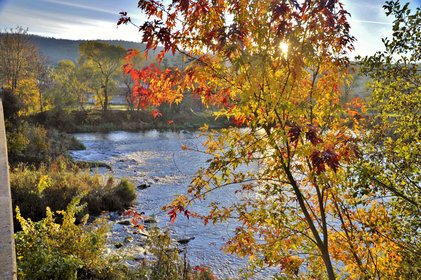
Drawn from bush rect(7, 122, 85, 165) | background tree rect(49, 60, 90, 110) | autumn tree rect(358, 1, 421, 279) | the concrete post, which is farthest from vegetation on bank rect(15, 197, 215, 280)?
background tree rect(49, 60, 90, 110)

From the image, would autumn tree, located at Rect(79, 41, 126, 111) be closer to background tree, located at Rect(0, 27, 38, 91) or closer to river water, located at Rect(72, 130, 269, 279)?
background tree, located at Rect(0, 27, 38, 91)

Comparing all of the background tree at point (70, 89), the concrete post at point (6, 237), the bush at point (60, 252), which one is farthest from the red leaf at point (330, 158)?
the background tree at point (70, 89)

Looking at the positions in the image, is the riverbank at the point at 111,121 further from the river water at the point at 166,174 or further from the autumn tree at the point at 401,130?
the autumn tree at the point at 401,130

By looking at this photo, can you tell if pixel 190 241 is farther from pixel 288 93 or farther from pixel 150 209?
pixel 288 93

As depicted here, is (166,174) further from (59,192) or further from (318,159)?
(318,159)

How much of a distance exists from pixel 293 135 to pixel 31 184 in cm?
1026

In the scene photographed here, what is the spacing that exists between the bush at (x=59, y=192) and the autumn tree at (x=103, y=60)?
98.6 ft

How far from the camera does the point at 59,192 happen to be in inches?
444

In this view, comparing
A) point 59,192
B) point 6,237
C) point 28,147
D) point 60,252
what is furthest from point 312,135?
A: point 28,147

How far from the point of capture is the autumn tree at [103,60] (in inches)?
1674

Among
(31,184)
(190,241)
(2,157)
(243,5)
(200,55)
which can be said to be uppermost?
(243,5)

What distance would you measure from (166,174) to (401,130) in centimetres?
1408

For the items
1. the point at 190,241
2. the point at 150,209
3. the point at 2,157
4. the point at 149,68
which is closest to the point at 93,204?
the point at 150,209

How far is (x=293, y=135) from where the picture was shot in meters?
2.80
